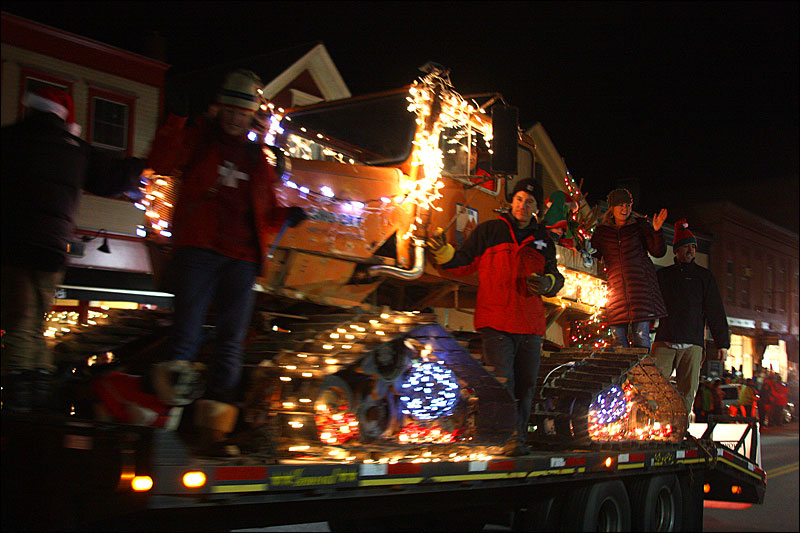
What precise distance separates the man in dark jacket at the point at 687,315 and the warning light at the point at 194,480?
5.19 meters

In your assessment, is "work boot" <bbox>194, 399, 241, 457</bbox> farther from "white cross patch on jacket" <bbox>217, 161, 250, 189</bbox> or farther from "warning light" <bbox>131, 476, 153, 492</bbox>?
"white cross patch on jacket" <bbox>217, 161, 250, 189</bbox>

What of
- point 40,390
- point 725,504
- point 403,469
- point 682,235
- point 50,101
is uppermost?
point 50,101

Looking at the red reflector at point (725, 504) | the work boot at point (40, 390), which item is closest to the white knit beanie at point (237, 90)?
the work boot at point (40, 390)

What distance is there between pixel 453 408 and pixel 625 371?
204 cm

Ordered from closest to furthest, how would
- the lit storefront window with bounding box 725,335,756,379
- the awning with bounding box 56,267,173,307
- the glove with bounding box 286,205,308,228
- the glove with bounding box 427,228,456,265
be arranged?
the glove with bounding box 286,205,308,228 → the glove with bounding box 427,228,456,265 → the lit storefront window with bounding box 725,335,756,379 → the awning with bounding box 56,267,173,307

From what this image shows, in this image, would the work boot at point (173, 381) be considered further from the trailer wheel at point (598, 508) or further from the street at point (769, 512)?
the street at point (769, 512)

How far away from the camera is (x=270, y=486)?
10.9ft

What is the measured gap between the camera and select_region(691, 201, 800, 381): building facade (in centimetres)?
726

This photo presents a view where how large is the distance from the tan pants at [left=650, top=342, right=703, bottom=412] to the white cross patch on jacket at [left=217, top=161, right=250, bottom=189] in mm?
A: 4925

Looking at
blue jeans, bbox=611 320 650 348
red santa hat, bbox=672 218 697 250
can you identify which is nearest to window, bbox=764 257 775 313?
red santa hat, bbox=672 218 697 250

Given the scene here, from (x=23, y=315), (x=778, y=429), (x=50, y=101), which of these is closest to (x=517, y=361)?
(x=23, y=315)

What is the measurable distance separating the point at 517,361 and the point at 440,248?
3.15 ft

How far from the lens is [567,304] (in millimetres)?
7418

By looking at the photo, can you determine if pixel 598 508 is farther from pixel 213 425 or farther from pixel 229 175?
pixel 229 175
